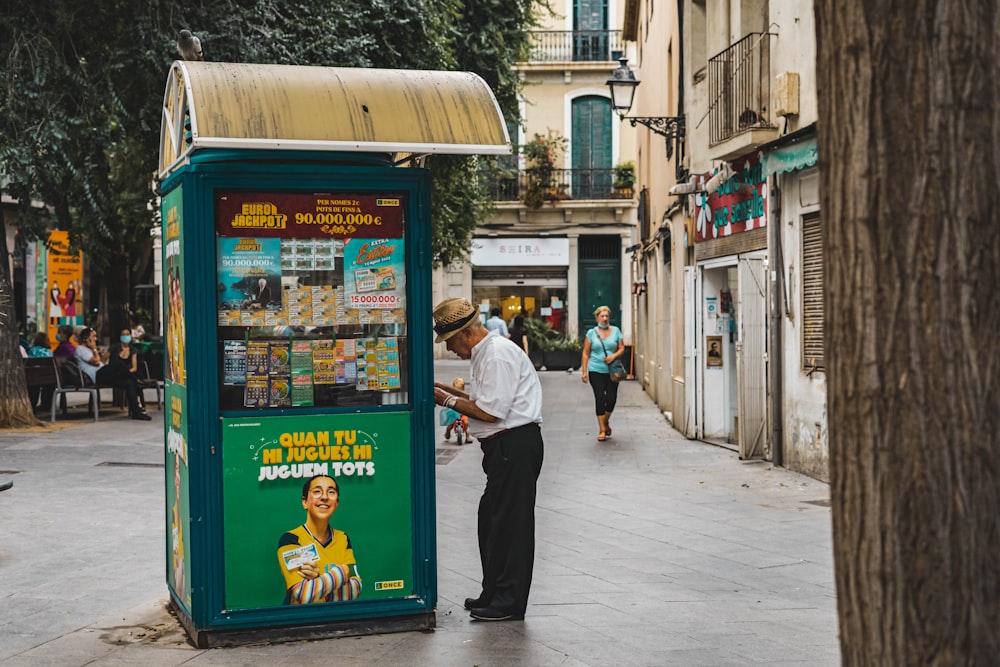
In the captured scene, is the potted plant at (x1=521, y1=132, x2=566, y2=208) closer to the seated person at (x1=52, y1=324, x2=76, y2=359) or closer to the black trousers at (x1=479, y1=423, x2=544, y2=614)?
the seated person at (x1=52, y1=324, x2=76, y2=359)

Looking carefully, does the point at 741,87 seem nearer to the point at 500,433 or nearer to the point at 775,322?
the point at 775,322

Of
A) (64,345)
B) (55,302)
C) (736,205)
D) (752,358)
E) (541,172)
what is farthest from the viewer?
(541,172)

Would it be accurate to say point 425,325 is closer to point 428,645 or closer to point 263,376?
point 263,376

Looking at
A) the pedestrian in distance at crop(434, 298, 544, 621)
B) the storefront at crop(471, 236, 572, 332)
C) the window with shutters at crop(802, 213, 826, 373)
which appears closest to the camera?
the pedestrian in distance at crop(434, 298, 544, 621)

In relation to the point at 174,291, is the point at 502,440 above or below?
below

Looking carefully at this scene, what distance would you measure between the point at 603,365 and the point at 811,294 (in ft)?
13.8

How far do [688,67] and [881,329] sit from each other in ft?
52.2

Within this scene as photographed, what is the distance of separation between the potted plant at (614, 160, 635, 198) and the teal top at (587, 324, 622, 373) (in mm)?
23270

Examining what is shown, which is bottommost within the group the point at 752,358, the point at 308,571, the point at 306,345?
the point at 308,571

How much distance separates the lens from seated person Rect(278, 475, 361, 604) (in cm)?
620

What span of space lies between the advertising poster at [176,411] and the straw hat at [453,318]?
4.27 ft

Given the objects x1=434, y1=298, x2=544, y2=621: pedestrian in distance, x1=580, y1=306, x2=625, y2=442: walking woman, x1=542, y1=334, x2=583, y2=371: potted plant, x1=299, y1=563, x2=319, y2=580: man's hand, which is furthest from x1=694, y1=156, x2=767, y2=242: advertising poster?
x1=542, y1=334, x2=583, y2=371: potted plant

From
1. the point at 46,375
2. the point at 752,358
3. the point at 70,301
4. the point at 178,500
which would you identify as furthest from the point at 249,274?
the point at 70,301

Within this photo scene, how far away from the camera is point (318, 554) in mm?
6246
